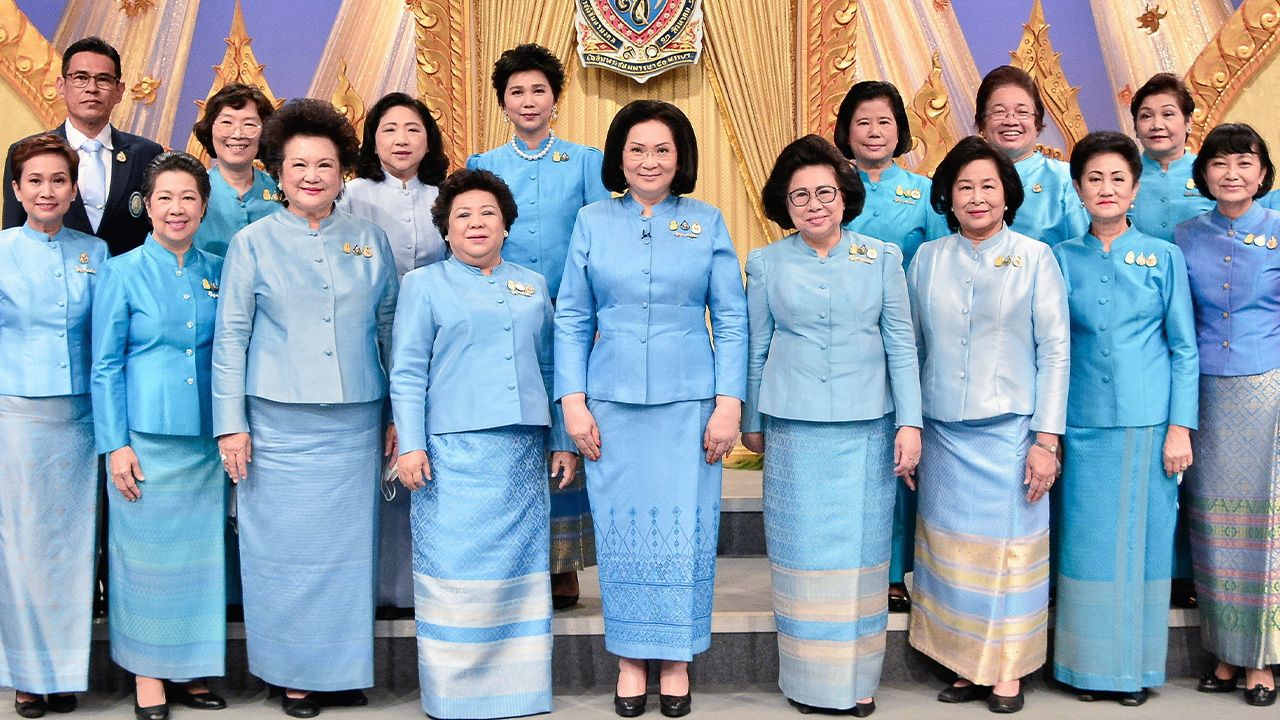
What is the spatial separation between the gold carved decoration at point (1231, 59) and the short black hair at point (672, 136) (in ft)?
10.4

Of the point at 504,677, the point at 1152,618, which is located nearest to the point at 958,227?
the point at 1152,618

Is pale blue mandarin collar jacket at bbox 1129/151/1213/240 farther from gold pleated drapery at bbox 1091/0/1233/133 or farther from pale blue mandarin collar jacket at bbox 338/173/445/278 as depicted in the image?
pale blue mandarin collar jacket at bbox 338/173/445/278

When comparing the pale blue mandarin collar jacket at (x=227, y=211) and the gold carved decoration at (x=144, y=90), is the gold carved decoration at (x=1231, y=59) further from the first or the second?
the gold carved decoration at (x=144, y=90)

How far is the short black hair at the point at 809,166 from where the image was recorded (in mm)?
3299

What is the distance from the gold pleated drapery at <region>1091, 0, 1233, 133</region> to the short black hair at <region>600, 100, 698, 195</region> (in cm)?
329

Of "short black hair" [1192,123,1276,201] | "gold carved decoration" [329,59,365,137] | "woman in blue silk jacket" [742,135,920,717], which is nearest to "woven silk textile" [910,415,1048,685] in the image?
"woman in blue silk jacket" [742,135,920,717]

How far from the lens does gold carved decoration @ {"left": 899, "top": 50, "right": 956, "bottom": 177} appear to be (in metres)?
5.88

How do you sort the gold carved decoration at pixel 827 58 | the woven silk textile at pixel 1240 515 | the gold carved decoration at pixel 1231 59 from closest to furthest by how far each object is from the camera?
the woven silk textile at pixel 1240 515 → the gold carved decoration at pixel 1231 59 → the gold carved decoration at pixel 827 58

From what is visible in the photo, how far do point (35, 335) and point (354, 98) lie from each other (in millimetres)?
2916

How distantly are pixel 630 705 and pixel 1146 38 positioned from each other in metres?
4.19

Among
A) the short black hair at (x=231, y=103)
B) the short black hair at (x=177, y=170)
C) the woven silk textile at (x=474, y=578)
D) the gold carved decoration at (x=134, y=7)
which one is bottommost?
the woven silk textile at (x=474, y=578)

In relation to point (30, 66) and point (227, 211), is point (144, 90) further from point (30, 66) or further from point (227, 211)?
point (227, 211)

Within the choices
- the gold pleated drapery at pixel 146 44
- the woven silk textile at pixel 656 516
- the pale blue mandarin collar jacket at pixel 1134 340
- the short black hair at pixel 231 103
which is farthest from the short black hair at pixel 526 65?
the gold pleated drapery at pixel 146 44

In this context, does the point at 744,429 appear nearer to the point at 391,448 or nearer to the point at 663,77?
the point at 391,448
